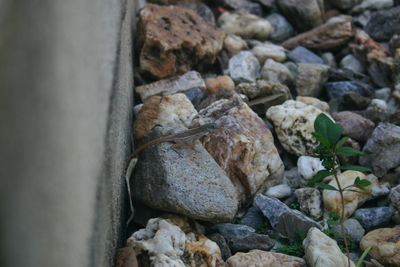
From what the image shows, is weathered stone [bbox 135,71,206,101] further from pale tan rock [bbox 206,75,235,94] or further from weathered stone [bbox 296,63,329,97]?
weathered stone [bbox 296,63,329,97]

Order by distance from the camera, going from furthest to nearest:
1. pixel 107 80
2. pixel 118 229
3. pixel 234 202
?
pixel 234 202 → pixel 118 229 → pixel 107 80

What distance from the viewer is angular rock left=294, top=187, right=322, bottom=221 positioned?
3.14m

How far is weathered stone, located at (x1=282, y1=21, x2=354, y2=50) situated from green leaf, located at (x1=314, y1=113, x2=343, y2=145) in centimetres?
223

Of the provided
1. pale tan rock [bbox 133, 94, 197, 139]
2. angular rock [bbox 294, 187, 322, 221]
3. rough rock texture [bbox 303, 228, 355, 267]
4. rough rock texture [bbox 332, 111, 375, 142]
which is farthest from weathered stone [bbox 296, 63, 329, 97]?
rough rock texture [bbox 303, 228, 355, 267]

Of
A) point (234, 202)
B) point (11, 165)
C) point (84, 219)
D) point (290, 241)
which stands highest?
point (11, 165)

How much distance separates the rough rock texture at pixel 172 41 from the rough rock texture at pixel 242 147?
2.09ft

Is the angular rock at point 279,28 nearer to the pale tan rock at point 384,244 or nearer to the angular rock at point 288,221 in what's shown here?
the angular rock at point 288,221

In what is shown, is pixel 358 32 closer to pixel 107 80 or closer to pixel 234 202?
pixel 234 202

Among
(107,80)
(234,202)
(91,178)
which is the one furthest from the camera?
(234,202)

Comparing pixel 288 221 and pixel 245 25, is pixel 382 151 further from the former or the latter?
pixel 245 25

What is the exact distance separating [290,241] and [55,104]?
1.55 meters

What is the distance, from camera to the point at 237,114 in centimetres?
339

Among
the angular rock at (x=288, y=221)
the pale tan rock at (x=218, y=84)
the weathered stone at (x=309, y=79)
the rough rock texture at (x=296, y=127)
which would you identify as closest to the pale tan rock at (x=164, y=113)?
the pale tan rock at (x=218, y=84)

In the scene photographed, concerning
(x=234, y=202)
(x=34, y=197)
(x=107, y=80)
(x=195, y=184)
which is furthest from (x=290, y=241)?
(x=34, y=197)
